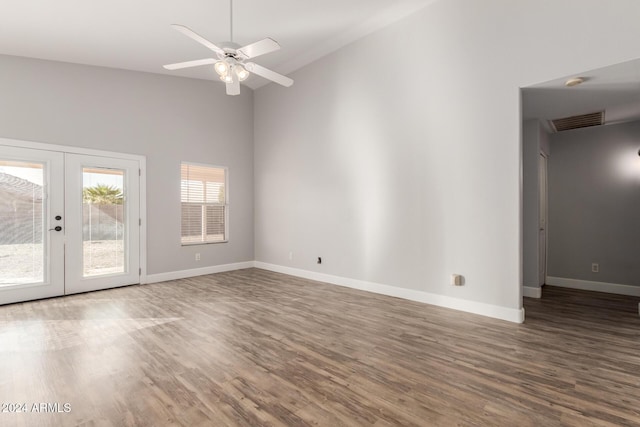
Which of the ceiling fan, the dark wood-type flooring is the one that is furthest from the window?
the ceiling fan

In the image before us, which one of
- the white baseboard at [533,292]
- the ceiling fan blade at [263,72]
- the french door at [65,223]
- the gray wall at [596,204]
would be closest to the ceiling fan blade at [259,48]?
the ceiling fan blade at [263,72]

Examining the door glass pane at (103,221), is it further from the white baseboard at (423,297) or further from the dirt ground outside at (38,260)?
the white baseboard at (423,297)

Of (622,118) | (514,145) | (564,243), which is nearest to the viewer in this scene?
(514,145)

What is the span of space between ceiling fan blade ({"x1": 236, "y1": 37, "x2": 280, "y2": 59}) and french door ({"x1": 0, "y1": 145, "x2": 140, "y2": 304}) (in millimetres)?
3404

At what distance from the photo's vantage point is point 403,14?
14.1 feet

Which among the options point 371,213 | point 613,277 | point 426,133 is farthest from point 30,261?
point 613,277

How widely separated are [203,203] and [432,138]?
4.42 meters

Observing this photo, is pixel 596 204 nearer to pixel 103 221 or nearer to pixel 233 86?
pixel 233 86

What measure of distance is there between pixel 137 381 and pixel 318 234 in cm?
372

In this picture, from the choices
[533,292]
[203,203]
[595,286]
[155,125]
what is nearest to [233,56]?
[155,125]

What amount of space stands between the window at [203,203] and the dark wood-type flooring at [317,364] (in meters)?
2.10

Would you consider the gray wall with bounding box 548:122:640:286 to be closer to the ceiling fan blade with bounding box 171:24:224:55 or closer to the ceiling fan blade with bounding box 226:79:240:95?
the ceiling fan blade with bounding box 226:79:240:95

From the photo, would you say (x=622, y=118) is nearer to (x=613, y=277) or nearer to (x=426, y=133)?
(x=613, y=277)

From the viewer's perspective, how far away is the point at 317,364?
2.48 meters
